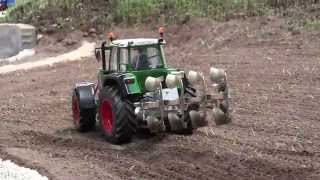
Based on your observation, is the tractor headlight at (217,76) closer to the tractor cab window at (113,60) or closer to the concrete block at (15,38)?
the tractor cab window at (113,60)

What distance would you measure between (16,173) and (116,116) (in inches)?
75.6

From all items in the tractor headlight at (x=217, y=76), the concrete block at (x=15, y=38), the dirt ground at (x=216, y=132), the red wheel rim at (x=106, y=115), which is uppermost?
the tractor headlight at (x=217, y=76)

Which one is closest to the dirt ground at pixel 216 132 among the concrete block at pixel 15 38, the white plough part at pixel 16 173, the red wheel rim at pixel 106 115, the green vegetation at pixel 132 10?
the white plough part at pixel 16 173

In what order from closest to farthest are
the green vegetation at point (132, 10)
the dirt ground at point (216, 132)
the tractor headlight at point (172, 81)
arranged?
the dirt ground at point (216, 132), the tractor headlight at point (172, 81), the green vegetation at point (132, 10)

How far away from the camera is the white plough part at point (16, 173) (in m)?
8.24

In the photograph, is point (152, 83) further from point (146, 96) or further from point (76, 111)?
point (76, 111)

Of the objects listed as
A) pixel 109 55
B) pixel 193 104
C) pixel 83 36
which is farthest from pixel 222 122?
pixel 83 36

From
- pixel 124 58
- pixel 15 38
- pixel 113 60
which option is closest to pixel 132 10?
pixel 15 38

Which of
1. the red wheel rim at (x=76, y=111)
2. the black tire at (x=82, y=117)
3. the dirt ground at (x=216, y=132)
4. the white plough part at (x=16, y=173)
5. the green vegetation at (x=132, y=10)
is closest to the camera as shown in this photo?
the white plough part at (x=16, y=173)

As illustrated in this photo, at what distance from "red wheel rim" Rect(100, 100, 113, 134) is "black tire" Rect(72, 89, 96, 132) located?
65 centimetres

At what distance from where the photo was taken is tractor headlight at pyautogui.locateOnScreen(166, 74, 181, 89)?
9.40 m

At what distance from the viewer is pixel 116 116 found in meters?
9.77

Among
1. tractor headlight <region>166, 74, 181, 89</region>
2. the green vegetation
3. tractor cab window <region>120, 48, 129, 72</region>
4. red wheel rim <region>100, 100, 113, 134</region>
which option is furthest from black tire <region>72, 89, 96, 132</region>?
the green vegetation

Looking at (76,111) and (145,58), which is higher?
(145,58)
